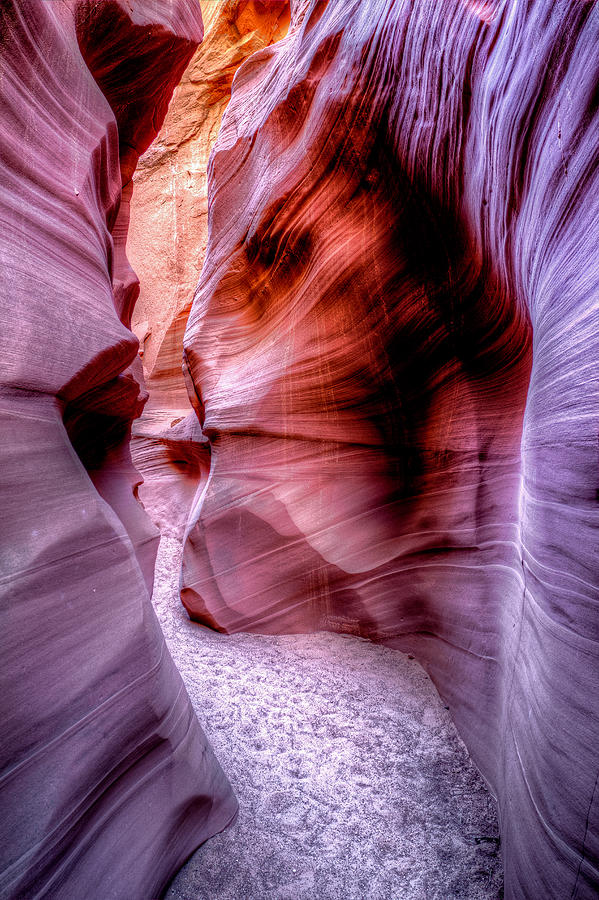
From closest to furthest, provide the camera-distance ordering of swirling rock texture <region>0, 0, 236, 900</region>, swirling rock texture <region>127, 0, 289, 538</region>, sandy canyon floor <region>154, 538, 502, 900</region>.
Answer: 1. swirling rock texture <region>0, 0, 236, 900</region>
2. sandy canyon floor <region>154, 538, 502, 900</region>
3. swirling rock texture <region>127, 0, 289, 538</region>

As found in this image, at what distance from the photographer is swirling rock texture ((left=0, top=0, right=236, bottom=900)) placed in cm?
109

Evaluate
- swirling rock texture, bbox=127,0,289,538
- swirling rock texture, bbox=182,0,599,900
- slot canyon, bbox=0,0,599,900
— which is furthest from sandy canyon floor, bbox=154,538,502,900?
swirling rock texture, bbox=127,0,289,538

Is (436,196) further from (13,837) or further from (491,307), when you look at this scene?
(13,837)

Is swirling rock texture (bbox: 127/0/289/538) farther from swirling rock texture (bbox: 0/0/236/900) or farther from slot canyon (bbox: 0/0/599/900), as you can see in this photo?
swirling rock texture (bbox: 0/0/236/900)

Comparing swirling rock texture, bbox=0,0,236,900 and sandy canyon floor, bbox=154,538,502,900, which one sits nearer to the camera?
swirling rock texture, bbox=0,0,236,900

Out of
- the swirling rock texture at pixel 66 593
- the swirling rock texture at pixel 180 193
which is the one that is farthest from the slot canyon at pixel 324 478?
the swirling rock texture at pixel 180 193

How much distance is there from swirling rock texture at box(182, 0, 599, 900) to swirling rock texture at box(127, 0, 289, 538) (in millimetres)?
3085

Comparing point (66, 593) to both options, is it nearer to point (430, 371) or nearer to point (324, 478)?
Answer: point (324, 478)

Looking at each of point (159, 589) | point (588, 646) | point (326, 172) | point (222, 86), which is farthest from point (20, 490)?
point (222, 86)

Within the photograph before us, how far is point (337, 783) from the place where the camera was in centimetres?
180

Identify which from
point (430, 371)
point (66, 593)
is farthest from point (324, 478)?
point (66, 593)

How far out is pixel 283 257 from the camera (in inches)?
123

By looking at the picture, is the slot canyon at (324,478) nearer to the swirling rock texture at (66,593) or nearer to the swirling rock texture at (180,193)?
the swirling rock texture at (66,593)

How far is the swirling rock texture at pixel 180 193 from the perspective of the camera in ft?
22.8
